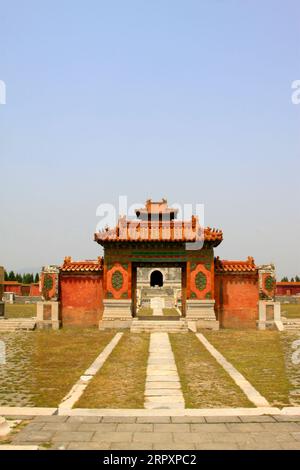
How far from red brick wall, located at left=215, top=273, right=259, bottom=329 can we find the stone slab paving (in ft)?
51.1

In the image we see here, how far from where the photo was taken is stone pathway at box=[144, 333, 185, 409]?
8.45 meters

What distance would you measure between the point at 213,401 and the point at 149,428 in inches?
87.5

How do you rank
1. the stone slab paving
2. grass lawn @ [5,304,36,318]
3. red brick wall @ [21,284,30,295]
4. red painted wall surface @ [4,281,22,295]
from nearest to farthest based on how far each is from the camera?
the stone slab paving, grass lawn @ [5,304,36,318], red painted wall surface @ [4,281,22,295], red brick wall @ [21,284,30,295]

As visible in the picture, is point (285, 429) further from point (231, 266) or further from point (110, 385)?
point (231, 266)

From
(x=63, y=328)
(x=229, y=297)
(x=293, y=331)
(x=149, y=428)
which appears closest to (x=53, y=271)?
(x=63, y=328)

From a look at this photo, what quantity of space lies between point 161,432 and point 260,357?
821 centimetres

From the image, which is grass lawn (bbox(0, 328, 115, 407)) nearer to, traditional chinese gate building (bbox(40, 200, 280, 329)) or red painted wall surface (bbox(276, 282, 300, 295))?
traditional chinese gate building (bbox(40, 200, 280, 329))

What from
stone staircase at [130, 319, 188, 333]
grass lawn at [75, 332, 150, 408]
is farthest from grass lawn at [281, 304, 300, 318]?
grass lawn at [75, 332, 150, 408]

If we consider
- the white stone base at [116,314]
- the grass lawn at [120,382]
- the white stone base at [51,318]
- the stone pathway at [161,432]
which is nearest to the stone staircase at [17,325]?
the white stone base at [51,318]

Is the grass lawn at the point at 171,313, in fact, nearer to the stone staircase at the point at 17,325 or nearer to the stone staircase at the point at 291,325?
the stone staircase at the point at 291,325

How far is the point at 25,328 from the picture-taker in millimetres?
22500

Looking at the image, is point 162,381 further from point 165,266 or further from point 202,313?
point 165,266

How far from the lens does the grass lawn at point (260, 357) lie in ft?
31.6

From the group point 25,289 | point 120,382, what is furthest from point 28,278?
point 120,382
